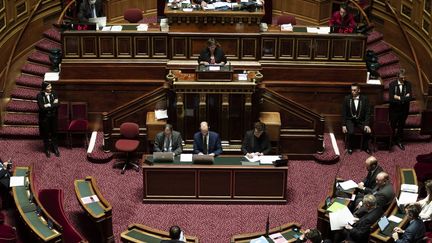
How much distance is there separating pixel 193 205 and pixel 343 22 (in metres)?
4.92

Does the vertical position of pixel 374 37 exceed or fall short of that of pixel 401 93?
it exceeds it

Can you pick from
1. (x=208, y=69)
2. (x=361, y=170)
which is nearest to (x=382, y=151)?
(x=361, y=170)

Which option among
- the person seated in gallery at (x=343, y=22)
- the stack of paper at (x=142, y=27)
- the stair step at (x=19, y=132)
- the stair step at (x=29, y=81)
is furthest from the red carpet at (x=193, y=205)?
the stack of paper at (x=142, y=27)

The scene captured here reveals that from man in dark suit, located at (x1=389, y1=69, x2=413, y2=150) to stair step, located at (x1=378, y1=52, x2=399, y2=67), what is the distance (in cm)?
183

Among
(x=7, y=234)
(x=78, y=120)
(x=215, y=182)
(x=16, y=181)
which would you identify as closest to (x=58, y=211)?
(x=16, y=181)

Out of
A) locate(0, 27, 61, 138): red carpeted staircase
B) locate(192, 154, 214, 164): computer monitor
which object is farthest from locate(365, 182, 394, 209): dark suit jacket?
locate(0, 27, 61, 138): red carpeted staircase

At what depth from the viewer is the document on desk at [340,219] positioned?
1059 cm

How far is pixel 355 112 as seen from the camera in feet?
46.0

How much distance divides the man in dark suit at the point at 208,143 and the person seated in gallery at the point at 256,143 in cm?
43

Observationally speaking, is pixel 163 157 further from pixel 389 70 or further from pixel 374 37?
pixel 374 37

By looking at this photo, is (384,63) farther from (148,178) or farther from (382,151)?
→ (148,178)

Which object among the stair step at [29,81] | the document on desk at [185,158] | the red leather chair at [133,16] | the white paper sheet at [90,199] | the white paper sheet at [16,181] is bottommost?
the white paper sheet at [90,199]

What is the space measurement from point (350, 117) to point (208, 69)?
2.70 metres

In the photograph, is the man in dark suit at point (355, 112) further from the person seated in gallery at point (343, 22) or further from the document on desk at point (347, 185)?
the document on desk at point (347, 185)
